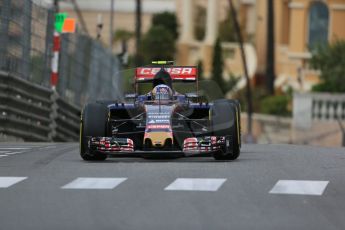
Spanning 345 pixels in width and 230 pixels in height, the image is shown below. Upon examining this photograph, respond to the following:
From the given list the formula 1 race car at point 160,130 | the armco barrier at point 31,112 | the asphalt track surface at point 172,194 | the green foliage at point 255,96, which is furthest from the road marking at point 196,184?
the green foliage at point 255,96

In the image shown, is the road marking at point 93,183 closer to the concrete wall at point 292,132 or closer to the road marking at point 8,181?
the road marking at point 8,181

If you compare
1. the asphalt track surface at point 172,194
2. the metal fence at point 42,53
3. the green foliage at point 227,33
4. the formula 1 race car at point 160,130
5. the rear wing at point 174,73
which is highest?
the green foliage at point 227,33

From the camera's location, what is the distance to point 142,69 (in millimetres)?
24375

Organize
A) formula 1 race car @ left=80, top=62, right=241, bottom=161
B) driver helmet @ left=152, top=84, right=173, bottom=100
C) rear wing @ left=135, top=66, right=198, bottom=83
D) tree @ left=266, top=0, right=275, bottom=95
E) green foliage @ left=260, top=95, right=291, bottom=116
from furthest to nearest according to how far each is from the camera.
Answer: tree @ left=266, top=0, right=275, bottom=95 < green foliage @ left=260, top=95, right=291, bottom=116 < rear wing @ left=135, top=66, right=198, bottom=83 < driver helmet @ left=152, top=84, right=173, bottom=100 < formula 1 race car @ left=80, top=62, right=241, bottom=161

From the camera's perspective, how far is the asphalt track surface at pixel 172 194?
14.9 m

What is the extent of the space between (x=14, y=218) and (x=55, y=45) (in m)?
21.5

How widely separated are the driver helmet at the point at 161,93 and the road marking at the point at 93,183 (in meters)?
4.32

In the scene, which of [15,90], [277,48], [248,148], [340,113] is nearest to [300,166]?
[248,148]

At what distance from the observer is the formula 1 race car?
21.4 m

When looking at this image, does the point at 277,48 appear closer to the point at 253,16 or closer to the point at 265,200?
the point at 253,16

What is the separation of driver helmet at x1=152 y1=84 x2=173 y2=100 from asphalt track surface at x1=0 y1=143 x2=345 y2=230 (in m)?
1.10

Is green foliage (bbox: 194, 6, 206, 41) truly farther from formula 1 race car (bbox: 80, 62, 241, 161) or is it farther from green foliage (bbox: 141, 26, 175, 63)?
formula 1 race car (bbox: 80, 62, 241, 161)

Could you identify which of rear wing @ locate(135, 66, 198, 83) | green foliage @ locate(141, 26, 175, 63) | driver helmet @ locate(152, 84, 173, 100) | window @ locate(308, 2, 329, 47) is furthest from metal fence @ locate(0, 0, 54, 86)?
green foliage @ locate(141, 26, 175, 63)

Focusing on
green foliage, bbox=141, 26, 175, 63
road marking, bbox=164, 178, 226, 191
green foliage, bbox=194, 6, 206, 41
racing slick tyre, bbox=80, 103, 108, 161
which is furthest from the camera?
green foliage, bbox=194, 6, 206, 41
